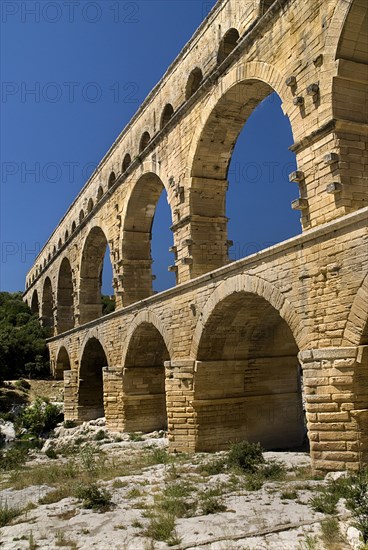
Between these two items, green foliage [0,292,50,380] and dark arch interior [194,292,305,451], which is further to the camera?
green foliage [0,292,50,380]

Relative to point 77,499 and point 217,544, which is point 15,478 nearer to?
point 77,499

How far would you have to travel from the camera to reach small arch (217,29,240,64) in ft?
39.7

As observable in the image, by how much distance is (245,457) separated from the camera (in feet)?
29.7

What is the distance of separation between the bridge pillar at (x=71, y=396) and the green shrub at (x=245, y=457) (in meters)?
13.2

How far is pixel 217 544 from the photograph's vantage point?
516 cm

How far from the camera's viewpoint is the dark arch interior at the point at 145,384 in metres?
15.9

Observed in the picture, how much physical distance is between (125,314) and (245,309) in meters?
6.22

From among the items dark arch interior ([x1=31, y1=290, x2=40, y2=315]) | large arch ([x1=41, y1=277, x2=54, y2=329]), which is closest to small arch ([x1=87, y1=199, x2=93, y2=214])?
large arch ([x1=41, y1=277, x2=54, y2=329])

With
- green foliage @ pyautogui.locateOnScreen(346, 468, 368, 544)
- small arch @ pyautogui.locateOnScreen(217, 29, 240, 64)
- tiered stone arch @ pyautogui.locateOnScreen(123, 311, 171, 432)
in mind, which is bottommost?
green foliage @ pyautogui.locateOnScreen(346, 468, 368, 544)

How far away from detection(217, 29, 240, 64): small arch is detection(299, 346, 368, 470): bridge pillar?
8.07m

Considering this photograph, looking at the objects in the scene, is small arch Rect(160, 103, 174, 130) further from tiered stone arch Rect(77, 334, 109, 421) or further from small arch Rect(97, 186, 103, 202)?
tiered stone arch Rect(77, 334, 109, 421)

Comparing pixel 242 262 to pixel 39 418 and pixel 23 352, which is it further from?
pixel 23 352

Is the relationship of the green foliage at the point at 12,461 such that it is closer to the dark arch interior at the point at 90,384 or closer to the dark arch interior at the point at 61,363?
the dark arch interior at the point at 90,384

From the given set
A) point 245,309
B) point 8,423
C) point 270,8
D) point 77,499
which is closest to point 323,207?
point 245,309
